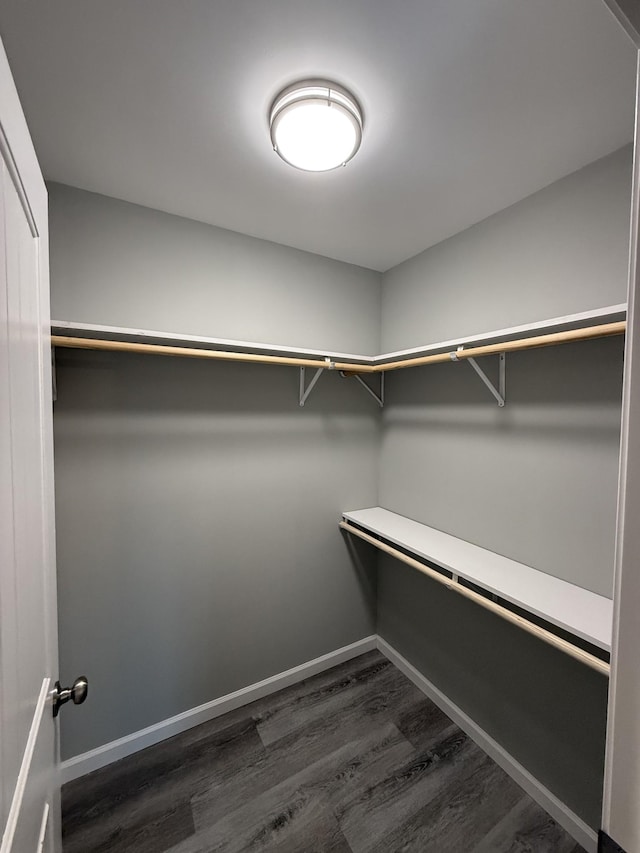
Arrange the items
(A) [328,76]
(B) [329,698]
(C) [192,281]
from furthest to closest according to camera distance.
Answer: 1. (B) [329,698]
2. (C) [192,281]
3. (A) [328,76]

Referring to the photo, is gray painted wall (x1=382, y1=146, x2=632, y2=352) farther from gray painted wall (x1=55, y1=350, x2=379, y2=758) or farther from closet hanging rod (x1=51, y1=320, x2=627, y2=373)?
gray painted wall (x1=55, y1=350, x2=379, y2=758)

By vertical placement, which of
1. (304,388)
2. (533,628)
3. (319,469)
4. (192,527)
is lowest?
(533,628)

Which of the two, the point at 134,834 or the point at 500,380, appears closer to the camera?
the point at 134,834

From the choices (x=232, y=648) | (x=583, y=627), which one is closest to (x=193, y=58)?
(x=583, y=627)

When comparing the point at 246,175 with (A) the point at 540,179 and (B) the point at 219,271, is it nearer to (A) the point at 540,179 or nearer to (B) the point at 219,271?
(B) the point at 219,271

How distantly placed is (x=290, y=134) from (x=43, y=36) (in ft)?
2.06

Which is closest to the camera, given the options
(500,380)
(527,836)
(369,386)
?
(527,836)

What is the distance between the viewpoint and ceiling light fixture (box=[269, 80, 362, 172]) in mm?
970

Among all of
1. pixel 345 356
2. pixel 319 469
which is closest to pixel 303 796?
pixel 319 469

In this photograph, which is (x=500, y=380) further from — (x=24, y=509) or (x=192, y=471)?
(x=24, y=509)

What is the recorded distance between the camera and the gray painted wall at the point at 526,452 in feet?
4.08

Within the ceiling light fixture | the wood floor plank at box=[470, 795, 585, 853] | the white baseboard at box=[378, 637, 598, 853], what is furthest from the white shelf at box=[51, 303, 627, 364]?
the wood floor plank at box=[470, 795, 585, 853]

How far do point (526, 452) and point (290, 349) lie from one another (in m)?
1.12

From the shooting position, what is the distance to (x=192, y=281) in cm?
167
